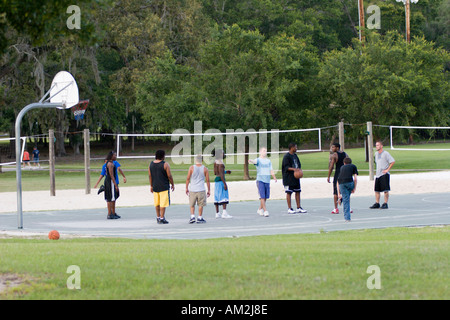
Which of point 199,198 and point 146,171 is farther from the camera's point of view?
point 146,171

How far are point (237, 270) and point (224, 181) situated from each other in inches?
363

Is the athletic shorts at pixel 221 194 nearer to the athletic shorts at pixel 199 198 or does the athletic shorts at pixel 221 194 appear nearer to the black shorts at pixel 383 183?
the athletic shorts at pixel 199 198

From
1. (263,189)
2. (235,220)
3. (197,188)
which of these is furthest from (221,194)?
(263,189)

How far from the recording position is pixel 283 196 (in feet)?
77.7

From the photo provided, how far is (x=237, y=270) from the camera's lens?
25.5ft

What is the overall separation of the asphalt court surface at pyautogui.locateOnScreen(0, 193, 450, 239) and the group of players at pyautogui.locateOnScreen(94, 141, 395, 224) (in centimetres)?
36

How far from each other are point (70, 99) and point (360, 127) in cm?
1670

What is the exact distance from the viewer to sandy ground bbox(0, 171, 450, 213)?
21.8 metres

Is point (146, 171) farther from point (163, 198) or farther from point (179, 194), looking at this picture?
point (163, 198)

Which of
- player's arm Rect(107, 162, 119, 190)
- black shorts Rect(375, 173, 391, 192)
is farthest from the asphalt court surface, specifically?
player's arm Rect(107, 162, 119, 190)

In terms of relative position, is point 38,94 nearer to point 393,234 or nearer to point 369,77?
point 369,77

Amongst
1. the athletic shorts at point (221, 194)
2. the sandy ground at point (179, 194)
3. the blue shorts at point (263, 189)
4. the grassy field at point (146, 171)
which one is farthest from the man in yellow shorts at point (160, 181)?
the grassy field at point (146, 171)
